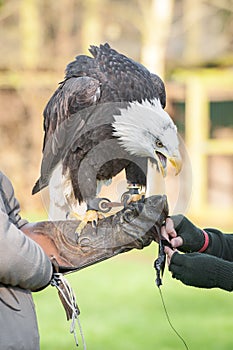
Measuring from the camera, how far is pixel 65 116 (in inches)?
173

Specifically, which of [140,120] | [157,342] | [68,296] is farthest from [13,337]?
[157,342]

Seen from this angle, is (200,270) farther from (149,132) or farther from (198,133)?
(198,133)

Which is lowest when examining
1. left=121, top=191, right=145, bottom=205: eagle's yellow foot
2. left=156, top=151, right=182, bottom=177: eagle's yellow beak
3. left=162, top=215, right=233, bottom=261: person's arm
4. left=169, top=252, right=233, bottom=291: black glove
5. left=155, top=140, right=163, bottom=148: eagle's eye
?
left=169, top=252, right=233, bottom=291: black glove

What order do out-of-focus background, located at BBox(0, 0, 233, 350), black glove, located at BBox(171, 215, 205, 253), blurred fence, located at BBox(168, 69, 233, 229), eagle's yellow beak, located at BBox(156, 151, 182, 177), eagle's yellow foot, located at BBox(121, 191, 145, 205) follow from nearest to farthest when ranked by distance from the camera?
black glove, located at BBox(171, 215, 205, 253), eagle's yellow foot, located at BBox(121, 191, 145, 205), eagle's yellow beak, located at BBox(156, 151, 182, 177), out-of-focus background, located at BBox(0, 0, 233, 350), blurred fence, located at BBox(168, 69, 233, 229)

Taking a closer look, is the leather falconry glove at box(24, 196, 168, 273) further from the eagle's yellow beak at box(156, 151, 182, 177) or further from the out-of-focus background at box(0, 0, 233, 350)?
the out-of-focus background at box(0, 0, 233, 350)

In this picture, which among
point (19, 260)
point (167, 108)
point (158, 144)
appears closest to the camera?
point (19, 260)

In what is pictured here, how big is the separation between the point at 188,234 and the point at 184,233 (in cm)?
2

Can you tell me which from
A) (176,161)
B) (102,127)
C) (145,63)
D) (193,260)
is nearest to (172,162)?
(176,161)

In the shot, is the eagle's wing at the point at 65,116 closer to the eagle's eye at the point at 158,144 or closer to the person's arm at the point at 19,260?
the eagle's eye at the point at 158,144

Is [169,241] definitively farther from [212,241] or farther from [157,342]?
[157,342]

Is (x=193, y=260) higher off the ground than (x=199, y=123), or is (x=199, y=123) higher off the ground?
(x=199, y=123)

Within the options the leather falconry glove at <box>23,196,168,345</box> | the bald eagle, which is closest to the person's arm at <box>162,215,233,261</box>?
the leather falconry glove at <box>23,196,168,345</box>

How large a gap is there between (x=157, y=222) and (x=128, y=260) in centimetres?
909

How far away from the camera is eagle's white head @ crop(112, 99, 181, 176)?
3896mm
